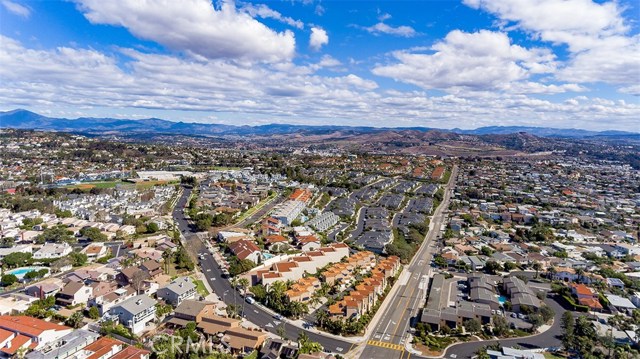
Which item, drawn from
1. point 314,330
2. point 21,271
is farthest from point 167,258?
point 314,330

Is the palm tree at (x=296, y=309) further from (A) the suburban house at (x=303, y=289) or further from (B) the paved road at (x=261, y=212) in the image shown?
(B) the paved road at (x=261, y=212)

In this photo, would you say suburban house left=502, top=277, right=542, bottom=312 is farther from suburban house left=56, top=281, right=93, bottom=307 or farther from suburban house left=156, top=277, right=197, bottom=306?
suburban house left=56, top=281, right=93, bottom=307

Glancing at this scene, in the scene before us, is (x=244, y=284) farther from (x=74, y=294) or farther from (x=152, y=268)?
A: (x=74, y=294)

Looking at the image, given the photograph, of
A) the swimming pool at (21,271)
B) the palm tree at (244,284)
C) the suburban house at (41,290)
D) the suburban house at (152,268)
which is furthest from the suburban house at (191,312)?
the swimming pool at (21,271)

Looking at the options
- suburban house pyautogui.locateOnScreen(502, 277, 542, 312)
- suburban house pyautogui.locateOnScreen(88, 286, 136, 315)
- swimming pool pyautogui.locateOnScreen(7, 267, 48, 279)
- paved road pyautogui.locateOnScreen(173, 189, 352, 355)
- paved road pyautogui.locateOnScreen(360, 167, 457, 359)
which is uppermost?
suburban house pyautogui.locateOnScreen(88, 286, 136, 315)

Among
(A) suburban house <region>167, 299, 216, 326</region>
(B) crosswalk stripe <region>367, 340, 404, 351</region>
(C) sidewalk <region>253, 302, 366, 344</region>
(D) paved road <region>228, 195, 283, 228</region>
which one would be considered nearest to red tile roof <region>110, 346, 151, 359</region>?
(A) suburban house <region>167, 299, 216, 326</region>

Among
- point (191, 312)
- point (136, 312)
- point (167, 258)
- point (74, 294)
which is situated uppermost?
point (136, 312)

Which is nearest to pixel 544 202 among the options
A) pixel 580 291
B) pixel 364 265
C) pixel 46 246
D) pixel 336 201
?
pixel 336 201
